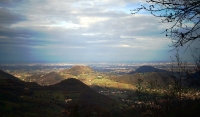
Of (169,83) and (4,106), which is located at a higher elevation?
(169,83)

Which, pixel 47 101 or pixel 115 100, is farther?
pixel 115 100

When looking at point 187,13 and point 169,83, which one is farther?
point 169,83

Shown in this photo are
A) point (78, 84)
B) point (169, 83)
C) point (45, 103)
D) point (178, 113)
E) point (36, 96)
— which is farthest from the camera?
point (78, 84)

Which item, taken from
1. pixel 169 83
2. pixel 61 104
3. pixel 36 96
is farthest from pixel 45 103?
pixel 169 83

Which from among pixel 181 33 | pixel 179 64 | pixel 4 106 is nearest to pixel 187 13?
pixel 181 33

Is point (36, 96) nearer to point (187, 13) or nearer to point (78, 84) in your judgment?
point (78, 84)

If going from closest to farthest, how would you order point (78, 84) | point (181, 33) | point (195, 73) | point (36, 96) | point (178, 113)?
point (181, 33)
point (178, 113)
point (195, 73)
point (36, 96)
point (78, 84)

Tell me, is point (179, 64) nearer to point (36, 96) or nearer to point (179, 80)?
point (179, 80)

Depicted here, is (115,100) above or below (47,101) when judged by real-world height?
below

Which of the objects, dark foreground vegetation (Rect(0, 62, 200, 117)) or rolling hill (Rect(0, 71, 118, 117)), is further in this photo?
Result: rolling hill (Rect(0, 71, 118, 117))

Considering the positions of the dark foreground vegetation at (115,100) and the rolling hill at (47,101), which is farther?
the rolling hill at (47,101)

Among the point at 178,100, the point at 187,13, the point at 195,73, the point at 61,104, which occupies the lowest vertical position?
the point at 61,104
